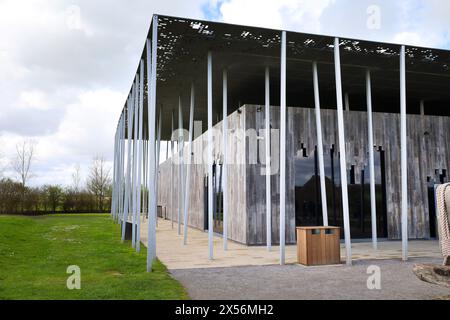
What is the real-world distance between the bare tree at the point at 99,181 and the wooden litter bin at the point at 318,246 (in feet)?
96.7

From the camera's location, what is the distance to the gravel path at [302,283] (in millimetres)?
5423

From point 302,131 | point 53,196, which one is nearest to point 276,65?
point 302,131

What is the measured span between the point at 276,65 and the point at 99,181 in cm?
3202

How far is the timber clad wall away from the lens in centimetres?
1158

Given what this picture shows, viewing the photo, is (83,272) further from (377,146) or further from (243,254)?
(377,146)

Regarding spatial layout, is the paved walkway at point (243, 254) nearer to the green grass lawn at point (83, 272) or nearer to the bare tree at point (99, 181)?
the green grass lawn at point (83, 272)

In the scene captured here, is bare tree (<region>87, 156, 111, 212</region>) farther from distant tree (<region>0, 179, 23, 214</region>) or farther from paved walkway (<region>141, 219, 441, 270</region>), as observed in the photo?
paved walkway (<region>141, 219, 441, 270</region>)

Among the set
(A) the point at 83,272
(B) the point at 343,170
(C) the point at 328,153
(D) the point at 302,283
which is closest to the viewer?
(D) the point at 302,283

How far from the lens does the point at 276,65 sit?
1085 centimetres

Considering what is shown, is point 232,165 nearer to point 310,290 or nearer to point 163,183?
point 310,290

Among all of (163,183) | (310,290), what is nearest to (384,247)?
(310,290)

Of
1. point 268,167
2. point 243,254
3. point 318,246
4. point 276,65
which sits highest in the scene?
point 276,65

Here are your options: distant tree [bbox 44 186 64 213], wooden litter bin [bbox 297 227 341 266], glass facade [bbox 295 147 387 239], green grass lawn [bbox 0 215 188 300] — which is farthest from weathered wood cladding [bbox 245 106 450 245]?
distant tree [bbox 44 186 64 213]

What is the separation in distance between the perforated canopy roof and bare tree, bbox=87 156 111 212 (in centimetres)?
2228
